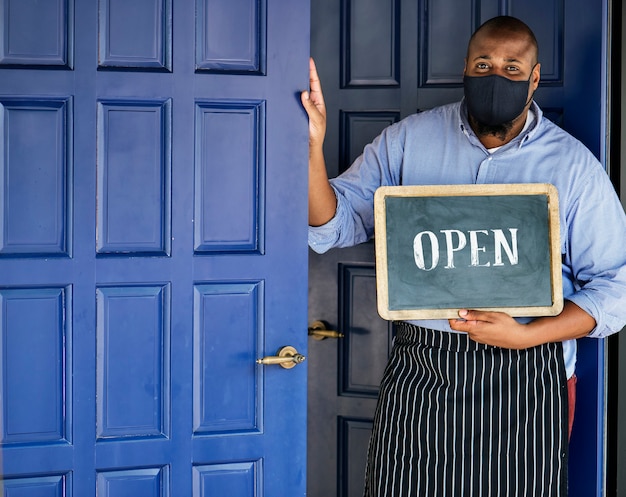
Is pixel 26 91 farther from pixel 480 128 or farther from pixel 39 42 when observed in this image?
pixel 480 128

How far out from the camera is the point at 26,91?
7.21ft

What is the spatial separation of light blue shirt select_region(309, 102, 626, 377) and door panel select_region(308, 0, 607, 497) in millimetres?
305

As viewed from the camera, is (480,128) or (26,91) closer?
(26,91)

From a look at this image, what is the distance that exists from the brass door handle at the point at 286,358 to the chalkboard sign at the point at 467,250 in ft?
1.03

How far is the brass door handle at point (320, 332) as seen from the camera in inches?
118

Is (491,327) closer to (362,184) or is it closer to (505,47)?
(362,184)

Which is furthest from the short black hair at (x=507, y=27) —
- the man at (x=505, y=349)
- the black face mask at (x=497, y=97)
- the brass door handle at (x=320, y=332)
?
the brass door handle at (x=320, y=332)

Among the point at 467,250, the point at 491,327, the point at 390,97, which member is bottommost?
the point at 491,327

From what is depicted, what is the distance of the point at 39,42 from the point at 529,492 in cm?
189

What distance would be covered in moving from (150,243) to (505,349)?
1074 millimetres

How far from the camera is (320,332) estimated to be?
303 cm

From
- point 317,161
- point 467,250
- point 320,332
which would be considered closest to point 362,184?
point 317,161

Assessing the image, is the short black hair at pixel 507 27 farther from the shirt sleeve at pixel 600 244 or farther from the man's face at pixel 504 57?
the shirt sleeve at pixel 600 244

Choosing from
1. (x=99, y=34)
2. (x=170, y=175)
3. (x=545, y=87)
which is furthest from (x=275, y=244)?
(x=545, y=87)
